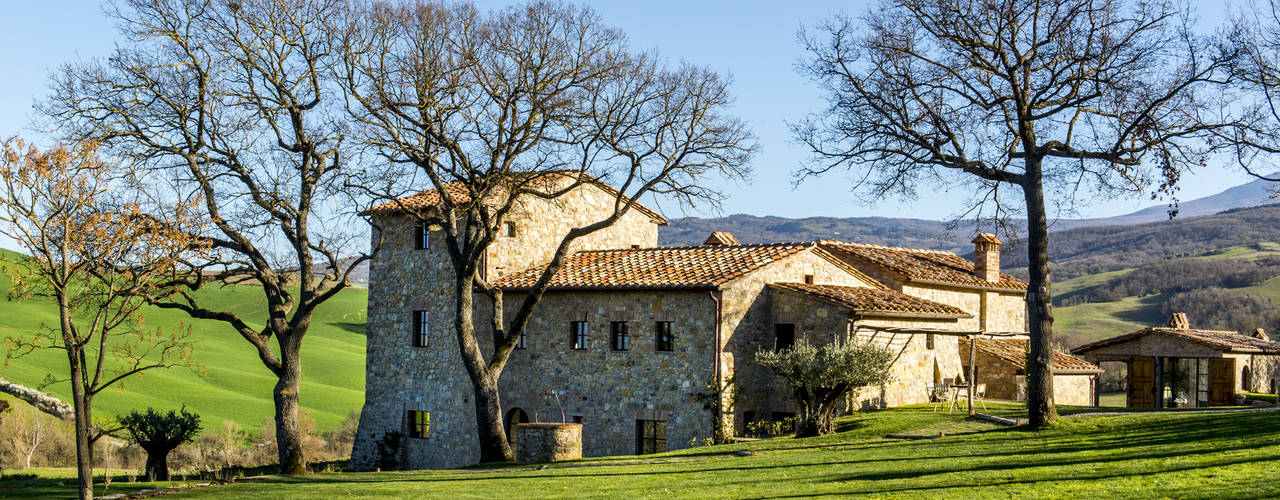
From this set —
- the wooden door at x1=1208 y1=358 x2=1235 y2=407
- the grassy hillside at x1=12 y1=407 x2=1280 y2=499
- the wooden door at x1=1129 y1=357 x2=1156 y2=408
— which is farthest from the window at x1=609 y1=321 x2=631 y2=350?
the wooden door at x1=1208 y1=358 x2=1235 y2=407

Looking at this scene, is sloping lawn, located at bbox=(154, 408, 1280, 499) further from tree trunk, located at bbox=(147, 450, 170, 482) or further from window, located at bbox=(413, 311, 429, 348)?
window, located at bbox=(413, 311, 429, 348)

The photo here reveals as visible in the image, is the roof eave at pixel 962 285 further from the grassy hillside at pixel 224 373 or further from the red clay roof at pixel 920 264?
the grassy hillside at pixel 224 373

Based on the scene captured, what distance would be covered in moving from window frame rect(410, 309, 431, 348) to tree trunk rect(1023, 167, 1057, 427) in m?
16.8

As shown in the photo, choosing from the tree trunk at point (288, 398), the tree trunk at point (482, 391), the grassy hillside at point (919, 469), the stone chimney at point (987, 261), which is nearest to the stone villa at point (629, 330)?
the tree trunk at point (482, 391)

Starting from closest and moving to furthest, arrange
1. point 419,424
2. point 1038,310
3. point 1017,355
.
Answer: point 1038,310
point 419,424
point 1017,355

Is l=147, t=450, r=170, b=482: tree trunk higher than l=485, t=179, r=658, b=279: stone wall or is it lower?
A: lower

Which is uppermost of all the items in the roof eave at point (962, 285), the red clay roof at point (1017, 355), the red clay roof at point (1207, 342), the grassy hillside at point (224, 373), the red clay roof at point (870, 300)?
the roof eave at point (962, 285)

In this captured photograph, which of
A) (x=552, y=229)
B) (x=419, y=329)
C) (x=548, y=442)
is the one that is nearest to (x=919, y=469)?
(x=548, y=442)

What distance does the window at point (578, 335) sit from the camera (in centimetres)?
2764

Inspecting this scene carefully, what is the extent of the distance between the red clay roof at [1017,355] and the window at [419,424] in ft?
52.9

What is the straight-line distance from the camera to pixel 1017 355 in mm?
32906

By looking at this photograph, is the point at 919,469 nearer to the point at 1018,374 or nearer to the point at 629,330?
the point at 629,330

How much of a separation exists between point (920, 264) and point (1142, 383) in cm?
770

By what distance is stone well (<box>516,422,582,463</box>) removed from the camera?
21.9m
